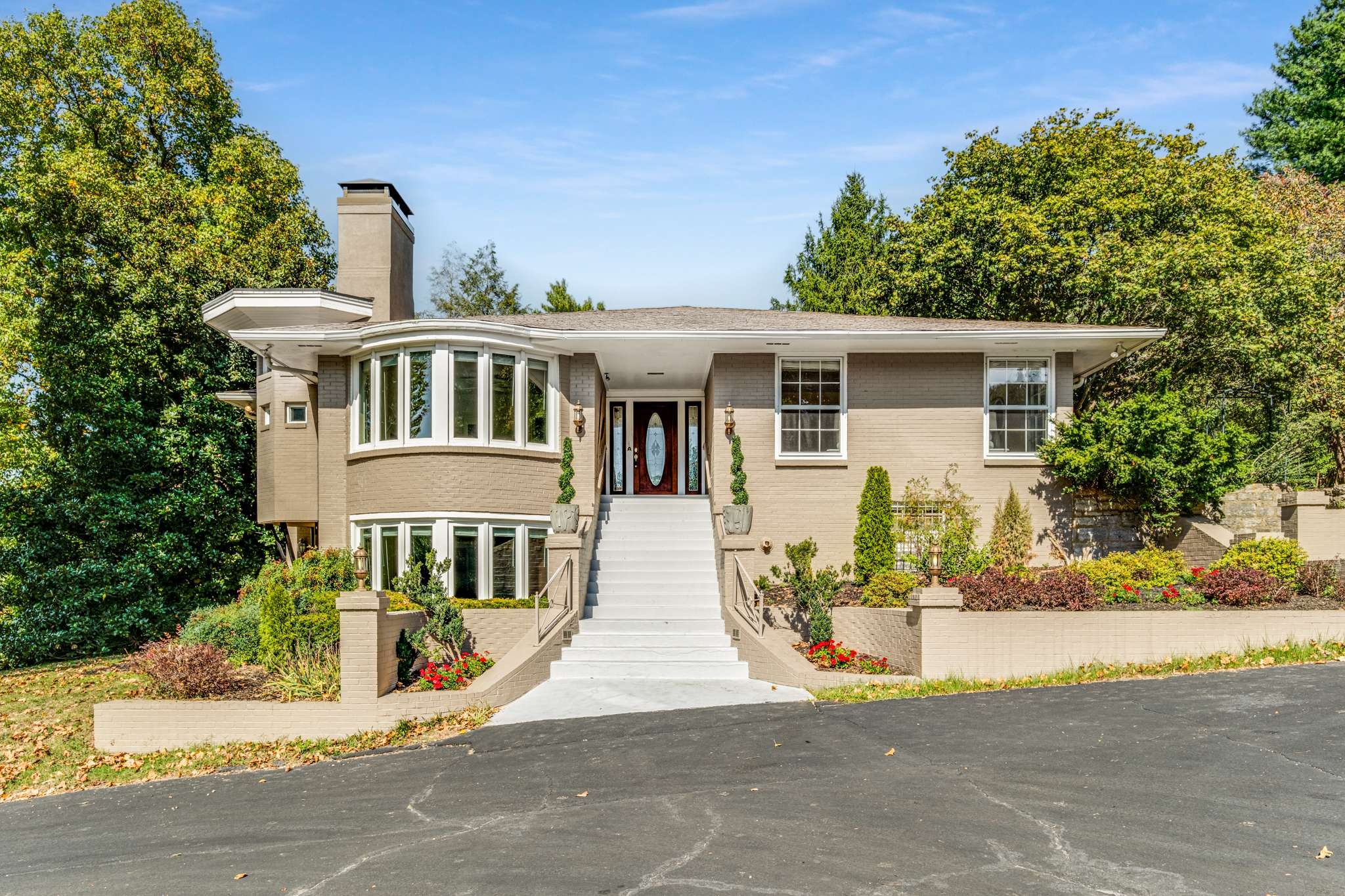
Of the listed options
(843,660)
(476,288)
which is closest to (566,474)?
(843,660)

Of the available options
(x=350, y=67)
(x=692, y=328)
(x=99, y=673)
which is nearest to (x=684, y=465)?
(x=692, y=328)

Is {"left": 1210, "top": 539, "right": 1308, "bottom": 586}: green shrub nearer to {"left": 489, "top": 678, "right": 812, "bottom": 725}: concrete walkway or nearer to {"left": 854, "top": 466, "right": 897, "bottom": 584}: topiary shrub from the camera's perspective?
{"left": 854, "top": 466, "right": 897, "bottom": 584}: topiary shrub

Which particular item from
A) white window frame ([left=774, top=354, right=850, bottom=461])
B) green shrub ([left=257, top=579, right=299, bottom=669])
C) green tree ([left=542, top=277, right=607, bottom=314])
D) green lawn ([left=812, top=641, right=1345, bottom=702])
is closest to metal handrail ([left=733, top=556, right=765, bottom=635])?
green lawn ([left=812, top=641, right=1345, bottom=702])

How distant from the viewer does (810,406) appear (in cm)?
1847

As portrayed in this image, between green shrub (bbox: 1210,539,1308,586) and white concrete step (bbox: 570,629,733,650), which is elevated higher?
green shrub (bbox: 1210,539,1308,586)

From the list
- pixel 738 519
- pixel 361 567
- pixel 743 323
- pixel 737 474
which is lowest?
pixel 361 567

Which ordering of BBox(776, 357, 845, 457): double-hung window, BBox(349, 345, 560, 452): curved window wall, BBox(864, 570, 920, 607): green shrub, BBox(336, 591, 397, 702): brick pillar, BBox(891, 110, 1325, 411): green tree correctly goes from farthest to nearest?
BBox(891, 110, 1325, 411): green tree < BBox(776, 357, 845, 457): double-hung window < BBox(349, 345, 560, 452): curved window wall < BBox(864, 570, 920, 607): green shrub < BBox(336, 591, 397, 702): brick pillar

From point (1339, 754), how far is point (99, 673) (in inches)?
731

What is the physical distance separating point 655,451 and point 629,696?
9.74 m

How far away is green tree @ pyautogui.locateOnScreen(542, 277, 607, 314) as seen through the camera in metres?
36.3

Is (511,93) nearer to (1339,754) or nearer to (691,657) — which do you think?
(691,657)

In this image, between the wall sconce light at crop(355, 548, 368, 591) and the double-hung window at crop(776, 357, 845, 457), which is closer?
the wall sconce light at crop(355, 548, 368, 591)

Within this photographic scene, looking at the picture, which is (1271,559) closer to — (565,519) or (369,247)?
(565,519)

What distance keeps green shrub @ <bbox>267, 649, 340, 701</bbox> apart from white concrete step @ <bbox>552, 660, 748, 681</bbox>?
2.94 metres
